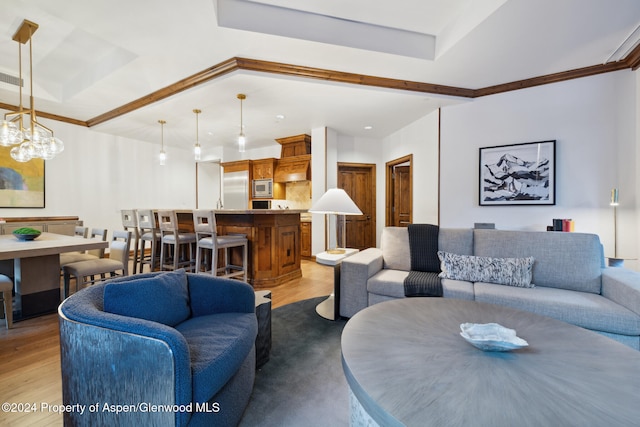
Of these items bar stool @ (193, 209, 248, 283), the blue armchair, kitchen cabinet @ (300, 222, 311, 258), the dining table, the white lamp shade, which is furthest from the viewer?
kitchen cabinet @ (300, 222, 311, 258)

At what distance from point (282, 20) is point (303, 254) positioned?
14.3ft

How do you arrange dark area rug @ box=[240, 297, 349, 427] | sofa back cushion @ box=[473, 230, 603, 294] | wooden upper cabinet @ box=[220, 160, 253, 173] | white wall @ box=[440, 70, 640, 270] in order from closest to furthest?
dark area rug @ box=[240, 297, 349, 427], sofa back cushion @ box=[473, 230, 603, 294], white wall @ box=[440, 70, 640, 270], wooden upper cabinet @ box=[220, 160, 253, 173]

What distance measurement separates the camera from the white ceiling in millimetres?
2291

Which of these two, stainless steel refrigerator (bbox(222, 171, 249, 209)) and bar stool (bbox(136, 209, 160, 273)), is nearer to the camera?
bar stool (bbox(136, 209, 160, 273))

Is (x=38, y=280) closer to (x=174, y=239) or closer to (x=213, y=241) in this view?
(x=174, y=239)

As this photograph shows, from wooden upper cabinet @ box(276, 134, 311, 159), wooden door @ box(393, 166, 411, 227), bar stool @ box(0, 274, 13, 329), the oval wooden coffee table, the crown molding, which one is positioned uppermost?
the crown molding

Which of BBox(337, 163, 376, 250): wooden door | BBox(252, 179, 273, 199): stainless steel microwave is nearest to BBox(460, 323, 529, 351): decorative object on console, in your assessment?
BBox(337, 163, 376, 250): wooden door

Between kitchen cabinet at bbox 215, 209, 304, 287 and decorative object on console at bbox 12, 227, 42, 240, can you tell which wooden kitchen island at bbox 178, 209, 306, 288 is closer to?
kitchen cabinet at bbox 215, 209, 304, 287

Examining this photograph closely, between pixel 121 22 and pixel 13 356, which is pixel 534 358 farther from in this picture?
pixel 121 22

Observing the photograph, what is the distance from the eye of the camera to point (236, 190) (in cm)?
672

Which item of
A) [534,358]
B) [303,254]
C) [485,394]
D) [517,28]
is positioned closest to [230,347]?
[485,394]

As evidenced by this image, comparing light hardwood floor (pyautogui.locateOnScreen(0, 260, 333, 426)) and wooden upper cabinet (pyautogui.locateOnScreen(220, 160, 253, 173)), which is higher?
wooden upper cabinet (pyautogui.locateOnScreen(220, 160, 253, 173))

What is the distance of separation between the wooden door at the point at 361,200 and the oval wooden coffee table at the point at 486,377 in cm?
446

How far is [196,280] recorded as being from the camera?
5.45 feet
